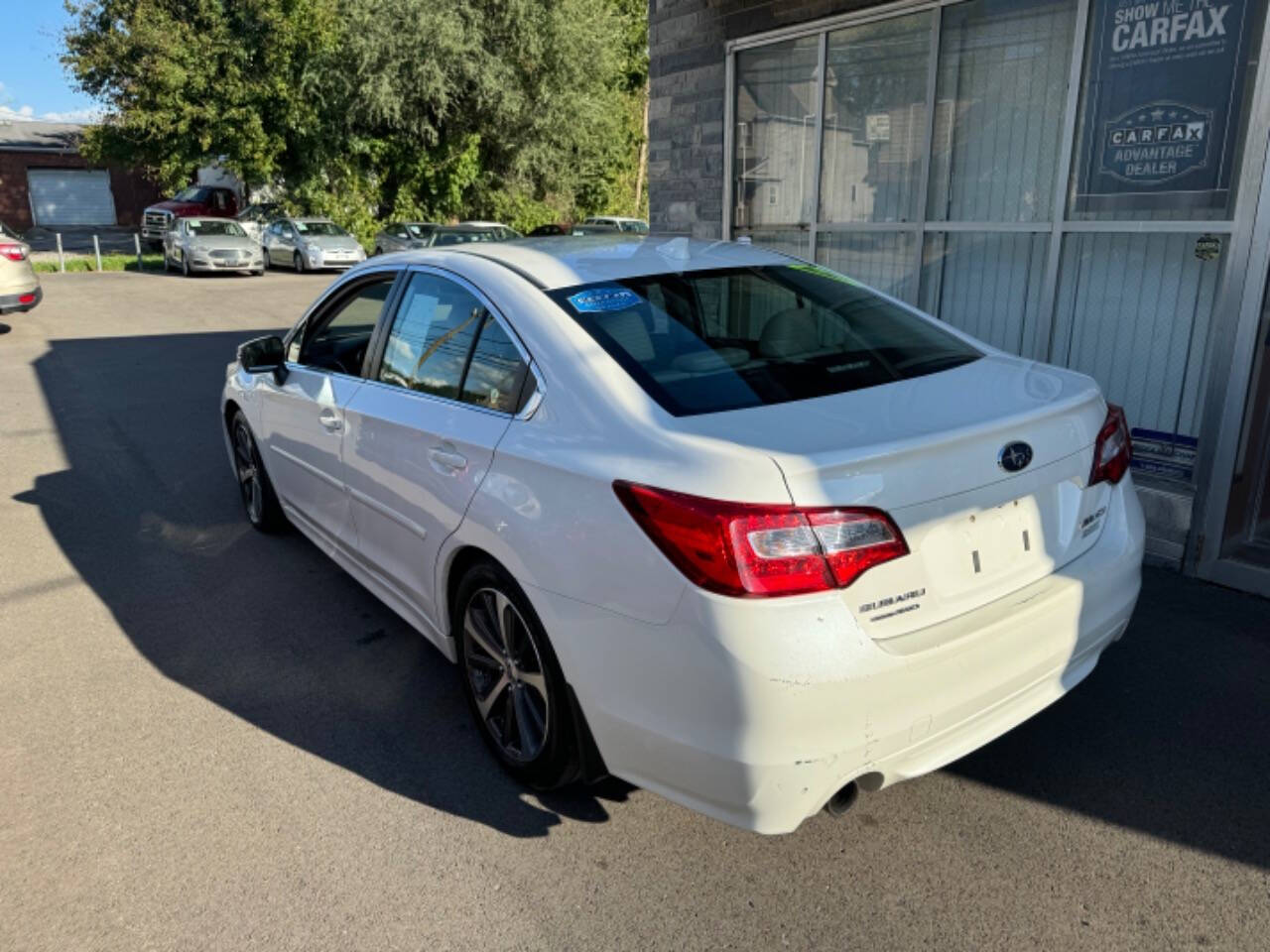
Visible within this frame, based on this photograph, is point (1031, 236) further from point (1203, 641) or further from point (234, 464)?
point (234, 464)

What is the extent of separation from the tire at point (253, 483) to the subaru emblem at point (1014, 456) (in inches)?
151

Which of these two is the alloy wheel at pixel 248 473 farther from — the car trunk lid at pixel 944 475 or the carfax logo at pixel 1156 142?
the carfax logo at pixel 1156 142

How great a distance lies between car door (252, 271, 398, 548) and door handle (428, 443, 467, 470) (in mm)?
838

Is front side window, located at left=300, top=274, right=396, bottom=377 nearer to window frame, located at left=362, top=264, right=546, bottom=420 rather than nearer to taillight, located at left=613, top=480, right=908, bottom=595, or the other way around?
window frame, located at left=362, top=264, right=546, bottom=420

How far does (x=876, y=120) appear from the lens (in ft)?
20.6

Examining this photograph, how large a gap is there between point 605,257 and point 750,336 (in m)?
0.66

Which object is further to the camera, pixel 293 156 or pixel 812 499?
pixel 293 156

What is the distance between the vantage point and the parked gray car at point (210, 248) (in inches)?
860

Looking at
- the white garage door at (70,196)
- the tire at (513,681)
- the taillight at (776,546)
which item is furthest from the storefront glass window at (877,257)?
the white garage door at (70,196)

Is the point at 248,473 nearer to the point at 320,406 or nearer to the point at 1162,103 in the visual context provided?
the point at 320,406

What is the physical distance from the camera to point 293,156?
28234mm

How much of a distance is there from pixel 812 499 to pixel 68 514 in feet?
17.5

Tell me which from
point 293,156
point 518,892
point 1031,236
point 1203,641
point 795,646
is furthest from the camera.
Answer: point 293,156

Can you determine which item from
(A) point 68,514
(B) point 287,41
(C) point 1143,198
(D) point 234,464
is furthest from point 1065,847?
(B) point 287,41
